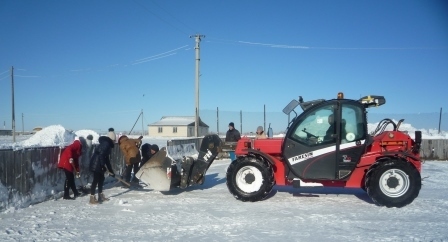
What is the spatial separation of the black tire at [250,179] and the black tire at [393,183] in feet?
6.56

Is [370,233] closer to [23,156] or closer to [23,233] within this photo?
[23,233]

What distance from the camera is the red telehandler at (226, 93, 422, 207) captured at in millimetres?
7676

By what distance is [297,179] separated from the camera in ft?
26.7

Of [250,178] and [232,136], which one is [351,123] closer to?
[250,178]

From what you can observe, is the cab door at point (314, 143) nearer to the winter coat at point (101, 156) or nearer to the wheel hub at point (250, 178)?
the wheel hub at point (250, 178)

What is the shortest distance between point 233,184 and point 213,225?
6.62 feet

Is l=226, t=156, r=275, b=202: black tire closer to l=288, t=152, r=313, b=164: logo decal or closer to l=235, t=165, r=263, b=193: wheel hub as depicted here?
l=235, t=165, r=263, b=193: wheel hub

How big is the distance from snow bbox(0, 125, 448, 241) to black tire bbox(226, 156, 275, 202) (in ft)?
0.65

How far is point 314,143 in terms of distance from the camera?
26.3 feet

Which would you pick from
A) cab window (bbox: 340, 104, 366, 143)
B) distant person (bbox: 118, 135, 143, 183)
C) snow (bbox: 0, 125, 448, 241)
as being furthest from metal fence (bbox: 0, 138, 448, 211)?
cab window (bbox: 340, 104, 366, 143)

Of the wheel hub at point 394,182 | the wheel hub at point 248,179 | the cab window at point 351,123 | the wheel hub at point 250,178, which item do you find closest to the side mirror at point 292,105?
the cab window at point 351,123

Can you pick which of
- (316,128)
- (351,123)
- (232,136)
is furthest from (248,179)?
(232,136)

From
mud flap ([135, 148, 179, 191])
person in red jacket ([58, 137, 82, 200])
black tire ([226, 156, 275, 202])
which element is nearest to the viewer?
black tire ([226, 156, 275, 202])

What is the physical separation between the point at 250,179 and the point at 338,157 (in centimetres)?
189
